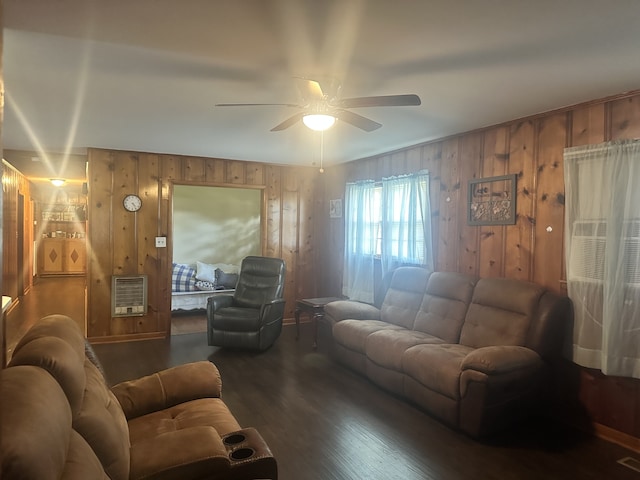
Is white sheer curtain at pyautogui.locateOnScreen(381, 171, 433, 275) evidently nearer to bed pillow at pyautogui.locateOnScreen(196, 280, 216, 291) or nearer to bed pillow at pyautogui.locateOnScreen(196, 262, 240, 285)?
bed pillow at pyautogui.locateOnScreen(196, 280, 216, 291)

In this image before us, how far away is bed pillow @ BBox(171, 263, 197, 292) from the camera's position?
693cm

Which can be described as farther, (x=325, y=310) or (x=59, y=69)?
(x=325, y=310)

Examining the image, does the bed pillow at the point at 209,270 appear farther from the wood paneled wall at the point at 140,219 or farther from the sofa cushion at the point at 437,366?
A: the sofa cushion at the point at 437,366

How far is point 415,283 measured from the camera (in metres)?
4.35

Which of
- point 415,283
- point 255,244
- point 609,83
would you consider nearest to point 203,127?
point 415,283

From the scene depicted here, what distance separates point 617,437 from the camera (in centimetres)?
291

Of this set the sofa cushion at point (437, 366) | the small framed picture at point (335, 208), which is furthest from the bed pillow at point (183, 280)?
the sofa cushion at point (437, 366)

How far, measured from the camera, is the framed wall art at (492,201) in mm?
3693

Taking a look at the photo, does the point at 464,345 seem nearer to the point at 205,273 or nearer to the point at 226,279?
the point at 226,279

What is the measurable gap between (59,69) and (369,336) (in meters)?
3.11

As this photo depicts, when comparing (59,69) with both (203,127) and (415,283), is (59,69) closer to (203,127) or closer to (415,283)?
(203,127)

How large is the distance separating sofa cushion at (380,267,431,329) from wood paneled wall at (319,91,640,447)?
297 mm

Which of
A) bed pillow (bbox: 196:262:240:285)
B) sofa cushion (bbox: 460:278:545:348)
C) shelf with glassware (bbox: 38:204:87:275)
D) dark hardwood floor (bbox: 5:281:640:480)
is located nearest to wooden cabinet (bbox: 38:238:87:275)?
shelf with glassware (bbox: 38:204:87:275)

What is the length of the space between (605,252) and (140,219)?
496 cm
